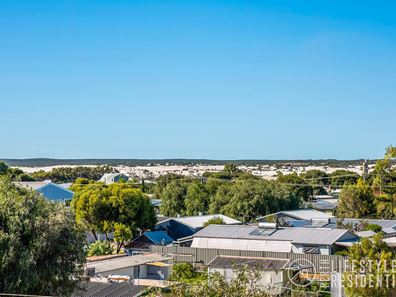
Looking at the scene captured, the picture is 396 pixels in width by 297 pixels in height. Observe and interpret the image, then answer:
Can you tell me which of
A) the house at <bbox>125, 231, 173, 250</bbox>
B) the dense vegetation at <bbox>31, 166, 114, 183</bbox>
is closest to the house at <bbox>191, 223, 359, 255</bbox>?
the house at <bbox>125, 231, 173, 250</bbox>

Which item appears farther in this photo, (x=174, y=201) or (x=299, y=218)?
(x=174, y=201)

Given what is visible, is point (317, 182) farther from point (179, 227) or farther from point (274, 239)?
point (274, 239)

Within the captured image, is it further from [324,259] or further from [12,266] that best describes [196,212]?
[12,266]

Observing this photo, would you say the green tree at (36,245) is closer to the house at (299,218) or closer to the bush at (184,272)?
the bush at (184,272)

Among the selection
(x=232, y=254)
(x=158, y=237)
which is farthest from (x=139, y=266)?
(x=158, y=237)

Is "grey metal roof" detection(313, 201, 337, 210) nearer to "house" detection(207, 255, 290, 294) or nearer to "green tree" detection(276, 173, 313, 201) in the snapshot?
"green tree" detection(276, 173, 313, 201)

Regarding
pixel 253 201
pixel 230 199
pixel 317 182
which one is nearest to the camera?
pixel 253 201

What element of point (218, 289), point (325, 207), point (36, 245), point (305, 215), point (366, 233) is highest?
point (36, 245)
